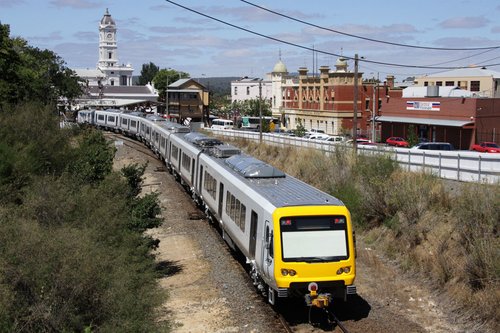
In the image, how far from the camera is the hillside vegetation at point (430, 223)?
13789mm

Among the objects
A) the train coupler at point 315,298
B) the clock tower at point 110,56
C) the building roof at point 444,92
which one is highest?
the clock tower at point 110,56

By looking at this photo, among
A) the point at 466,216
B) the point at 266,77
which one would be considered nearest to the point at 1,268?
the point at 466,216

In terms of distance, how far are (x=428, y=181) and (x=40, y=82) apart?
Result: 44.7 m

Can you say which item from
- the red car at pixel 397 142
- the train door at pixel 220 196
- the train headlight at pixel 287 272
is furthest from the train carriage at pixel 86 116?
the train headlight at pixel 287 272

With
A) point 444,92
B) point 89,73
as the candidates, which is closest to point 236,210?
point 444,92

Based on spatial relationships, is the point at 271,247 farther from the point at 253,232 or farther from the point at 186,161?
the point at 186,161

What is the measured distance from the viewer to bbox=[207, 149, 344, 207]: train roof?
13.2 m

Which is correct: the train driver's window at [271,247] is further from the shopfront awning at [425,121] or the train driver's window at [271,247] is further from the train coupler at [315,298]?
the shopfront awning at [425,121]

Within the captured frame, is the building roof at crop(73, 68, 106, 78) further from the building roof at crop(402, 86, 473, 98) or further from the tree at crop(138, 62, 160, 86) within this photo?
the building roof at crop(402, 86, 473, 98)

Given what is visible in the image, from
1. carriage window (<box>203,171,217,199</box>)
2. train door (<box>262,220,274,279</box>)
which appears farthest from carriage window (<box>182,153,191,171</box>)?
train door (<box>262,220,274,279</box>)

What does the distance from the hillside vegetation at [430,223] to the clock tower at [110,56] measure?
532ft

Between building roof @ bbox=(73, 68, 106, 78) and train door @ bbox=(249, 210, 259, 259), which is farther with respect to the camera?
building roof @ bbox=(73, 68, 106, 78)

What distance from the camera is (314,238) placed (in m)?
12.7

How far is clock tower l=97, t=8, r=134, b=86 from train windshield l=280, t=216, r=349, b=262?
17316cm
